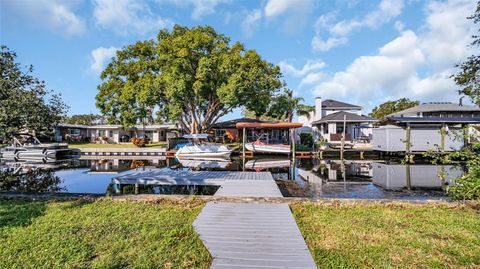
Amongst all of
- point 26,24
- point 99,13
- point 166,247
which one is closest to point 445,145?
point 166,247

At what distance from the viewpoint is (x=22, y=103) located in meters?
8.83

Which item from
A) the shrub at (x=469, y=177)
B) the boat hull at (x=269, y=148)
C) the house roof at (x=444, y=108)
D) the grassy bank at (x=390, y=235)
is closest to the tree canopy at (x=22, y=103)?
the grassy bank at (x=390, y=235)

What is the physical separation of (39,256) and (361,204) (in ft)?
19.6

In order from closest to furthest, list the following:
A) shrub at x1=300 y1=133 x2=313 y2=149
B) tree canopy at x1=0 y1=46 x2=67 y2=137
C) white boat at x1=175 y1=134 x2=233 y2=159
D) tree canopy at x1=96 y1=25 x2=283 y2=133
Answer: tree canopy at x1=0 y1=46 x2=67 y2=137 → white boat at x1=175 y1=134 x2=233 y2=159 → tree canopy at x1=96 y1=25 x2=283 y2=133 → shrub at x1=300 y1=133 x2=313 y2=149

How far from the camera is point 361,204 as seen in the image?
5.93m

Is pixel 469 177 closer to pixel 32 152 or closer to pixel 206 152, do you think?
pixel 206 152

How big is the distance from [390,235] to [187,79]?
64.4ft

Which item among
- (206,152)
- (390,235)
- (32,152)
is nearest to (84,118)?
(32,152)

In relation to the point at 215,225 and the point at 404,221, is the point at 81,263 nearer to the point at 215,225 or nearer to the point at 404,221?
the point at 215,225

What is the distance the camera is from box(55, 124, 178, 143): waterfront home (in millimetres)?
35688

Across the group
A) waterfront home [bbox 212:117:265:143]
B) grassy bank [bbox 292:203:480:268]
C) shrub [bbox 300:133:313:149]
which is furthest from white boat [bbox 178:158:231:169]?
waterfront home [bbox 212:117:265:143]

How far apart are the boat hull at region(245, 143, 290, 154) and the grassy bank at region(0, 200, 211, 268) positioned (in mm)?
16307

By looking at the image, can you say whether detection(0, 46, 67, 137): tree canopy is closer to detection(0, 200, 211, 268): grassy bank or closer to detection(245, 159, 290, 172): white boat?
detection(0, 200, 211, 268): grassy bank

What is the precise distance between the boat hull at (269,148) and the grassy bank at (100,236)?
16.3m
